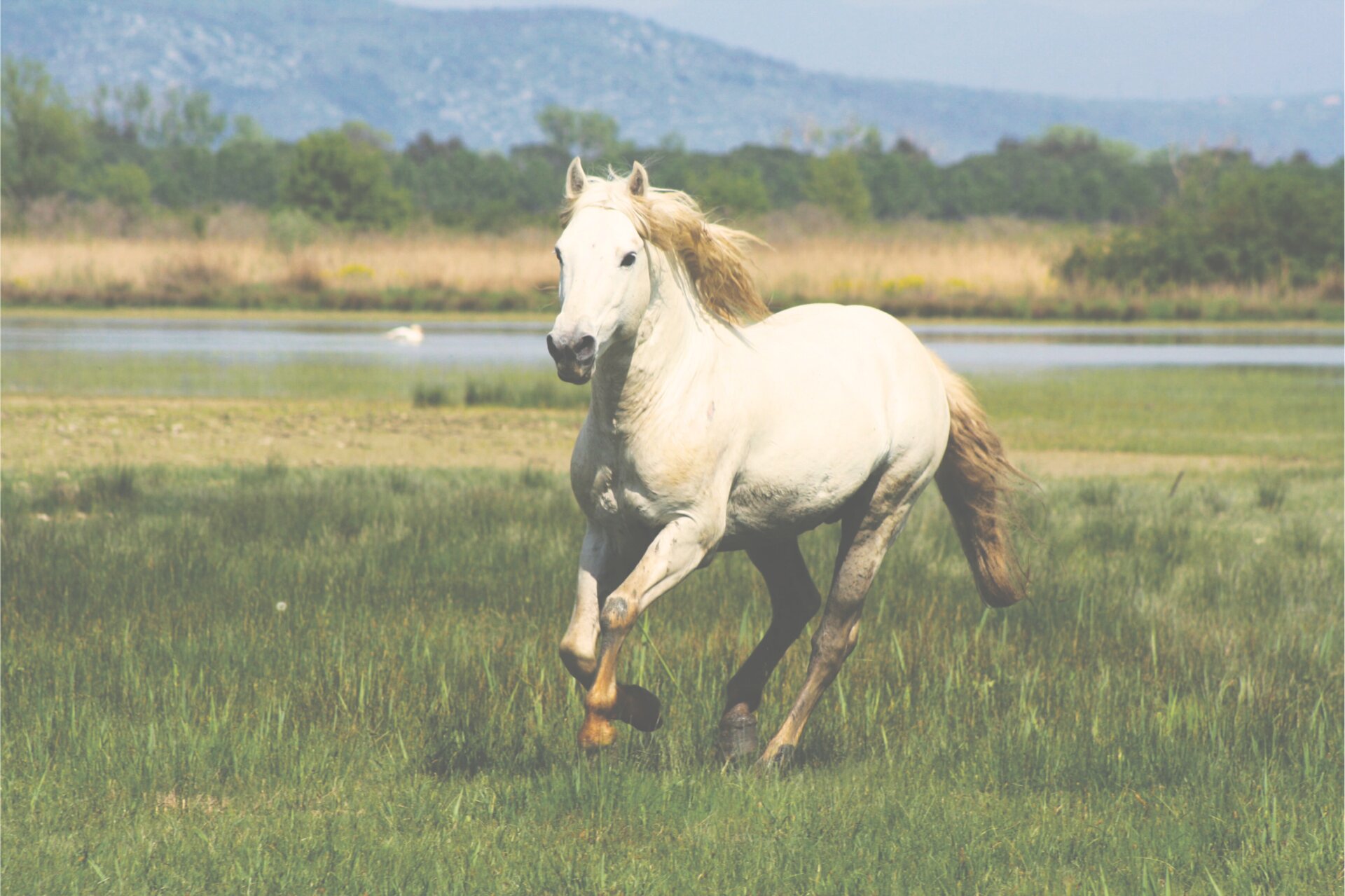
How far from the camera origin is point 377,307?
33375 mm

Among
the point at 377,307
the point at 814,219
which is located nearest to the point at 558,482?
the point at 377,307

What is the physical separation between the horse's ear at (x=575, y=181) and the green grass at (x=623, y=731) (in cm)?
167

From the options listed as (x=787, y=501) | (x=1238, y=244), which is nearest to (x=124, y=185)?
(x=1238, y=244)

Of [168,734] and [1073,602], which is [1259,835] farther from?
[168,734]

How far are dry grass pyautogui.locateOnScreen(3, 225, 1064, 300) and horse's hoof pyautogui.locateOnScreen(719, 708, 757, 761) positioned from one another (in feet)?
83.7

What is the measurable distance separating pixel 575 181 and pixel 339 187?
4455 centimetres

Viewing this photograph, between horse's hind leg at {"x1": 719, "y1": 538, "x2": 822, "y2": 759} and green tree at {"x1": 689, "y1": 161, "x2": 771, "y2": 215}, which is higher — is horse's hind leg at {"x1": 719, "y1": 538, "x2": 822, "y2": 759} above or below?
below

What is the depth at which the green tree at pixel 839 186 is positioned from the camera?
6381 centimetres

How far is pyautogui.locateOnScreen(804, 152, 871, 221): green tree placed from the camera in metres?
63.8

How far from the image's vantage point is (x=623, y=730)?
5180 millimetres

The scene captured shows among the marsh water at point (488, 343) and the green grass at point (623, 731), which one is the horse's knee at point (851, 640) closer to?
the green grass at point (623, 731)

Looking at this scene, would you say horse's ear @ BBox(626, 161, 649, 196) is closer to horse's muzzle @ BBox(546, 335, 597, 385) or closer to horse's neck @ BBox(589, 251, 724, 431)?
horse's neck @ BBox(589, 251, 724, 431)

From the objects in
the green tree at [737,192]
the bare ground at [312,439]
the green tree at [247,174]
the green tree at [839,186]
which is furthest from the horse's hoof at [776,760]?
the green tree at [247,174]

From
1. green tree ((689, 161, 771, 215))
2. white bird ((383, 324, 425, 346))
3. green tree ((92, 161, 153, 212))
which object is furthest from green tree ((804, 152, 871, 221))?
white bird ((383, 324, 425, 346))
